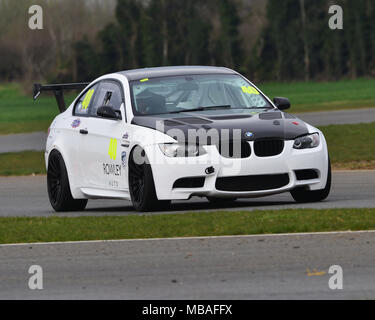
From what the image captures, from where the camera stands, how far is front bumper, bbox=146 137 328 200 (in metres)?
11.8

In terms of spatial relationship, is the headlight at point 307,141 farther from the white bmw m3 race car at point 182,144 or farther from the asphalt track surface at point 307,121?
the asphalt track surface at point 307,121

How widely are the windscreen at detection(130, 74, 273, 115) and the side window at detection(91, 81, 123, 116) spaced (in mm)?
239

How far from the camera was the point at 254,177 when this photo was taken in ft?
39.1

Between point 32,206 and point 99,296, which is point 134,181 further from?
point 99,296

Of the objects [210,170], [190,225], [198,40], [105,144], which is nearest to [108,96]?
[105,144]

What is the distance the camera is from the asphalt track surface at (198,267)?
7.41 metres

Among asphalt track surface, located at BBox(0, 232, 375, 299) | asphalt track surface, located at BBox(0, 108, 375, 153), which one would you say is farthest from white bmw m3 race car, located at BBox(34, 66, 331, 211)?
asphalt track surface, located at BBox(0, 108, 375, 153)

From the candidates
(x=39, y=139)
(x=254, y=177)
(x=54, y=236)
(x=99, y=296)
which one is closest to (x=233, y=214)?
(x=254, y=177)

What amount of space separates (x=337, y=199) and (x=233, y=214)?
7.62 feet

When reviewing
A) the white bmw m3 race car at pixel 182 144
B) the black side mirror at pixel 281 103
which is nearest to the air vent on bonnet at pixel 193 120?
the white bmw m3 race car at pixel 182 144

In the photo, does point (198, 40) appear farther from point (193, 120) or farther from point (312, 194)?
point (193, 120)

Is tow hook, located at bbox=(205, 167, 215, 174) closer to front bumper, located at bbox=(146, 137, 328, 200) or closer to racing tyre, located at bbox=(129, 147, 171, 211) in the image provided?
front bumper, located at bbox=(146, 137, 328, 200)

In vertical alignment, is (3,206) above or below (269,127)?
below

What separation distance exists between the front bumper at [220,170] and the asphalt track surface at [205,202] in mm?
500
